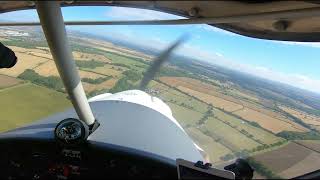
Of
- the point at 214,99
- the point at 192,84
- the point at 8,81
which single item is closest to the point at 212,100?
the point at 214,99

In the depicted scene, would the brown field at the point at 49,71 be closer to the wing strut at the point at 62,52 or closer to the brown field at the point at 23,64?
the brown field at the point at 23,64

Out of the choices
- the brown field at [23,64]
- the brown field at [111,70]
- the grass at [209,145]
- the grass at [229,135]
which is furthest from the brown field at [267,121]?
the brown field at [23,64]

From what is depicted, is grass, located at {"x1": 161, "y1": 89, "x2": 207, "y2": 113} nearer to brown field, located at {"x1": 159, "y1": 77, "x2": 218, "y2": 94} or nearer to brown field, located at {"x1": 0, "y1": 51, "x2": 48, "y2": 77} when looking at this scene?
brown field, located at {"x1": 159, "y1": 77, "x2": 218, "y2": 94}

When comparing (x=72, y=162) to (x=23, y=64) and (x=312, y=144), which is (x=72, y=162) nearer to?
(x=23, y=64)

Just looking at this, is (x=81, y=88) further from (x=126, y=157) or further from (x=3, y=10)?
(x=3, y=10)

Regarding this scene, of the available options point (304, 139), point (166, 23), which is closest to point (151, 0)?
point (166, 23)
